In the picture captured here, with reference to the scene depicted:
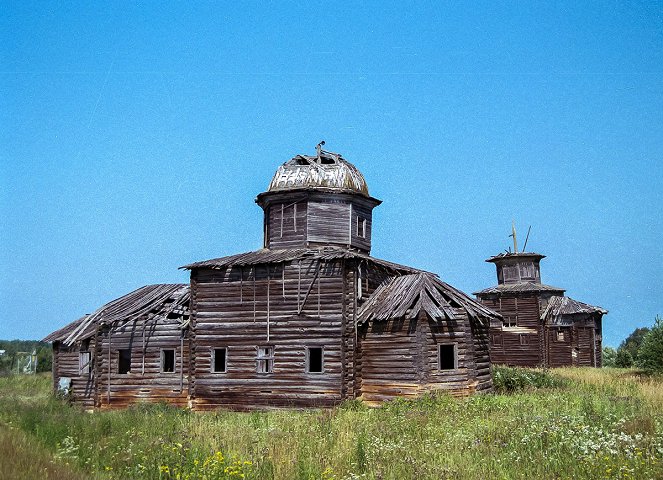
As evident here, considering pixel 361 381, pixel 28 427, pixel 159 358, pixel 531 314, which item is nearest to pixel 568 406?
pixel 361 381

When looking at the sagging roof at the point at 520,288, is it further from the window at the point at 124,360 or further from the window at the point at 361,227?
the window at the point at 124,360

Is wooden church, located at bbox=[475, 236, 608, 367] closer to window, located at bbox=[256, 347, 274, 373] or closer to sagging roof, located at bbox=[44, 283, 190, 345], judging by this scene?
window, located at bbox=[256, 347, 274, 373]

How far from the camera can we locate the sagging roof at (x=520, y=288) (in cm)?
4616

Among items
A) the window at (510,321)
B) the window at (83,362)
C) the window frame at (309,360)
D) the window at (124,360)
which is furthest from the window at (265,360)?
the window at (510,321)

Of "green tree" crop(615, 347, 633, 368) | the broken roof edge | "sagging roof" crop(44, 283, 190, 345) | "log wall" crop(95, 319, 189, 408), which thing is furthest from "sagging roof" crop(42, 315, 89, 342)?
"green tree" crop(615, 347, 633, 368)

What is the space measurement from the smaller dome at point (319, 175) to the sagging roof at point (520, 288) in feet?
69.4

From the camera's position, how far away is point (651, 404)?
1700 centimetres

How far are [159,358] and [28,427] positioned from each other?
46.7ft

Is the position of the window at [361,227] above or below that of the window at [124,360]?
above

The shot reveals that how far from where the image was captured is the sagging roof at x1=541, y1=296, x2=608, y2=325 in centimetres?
4631

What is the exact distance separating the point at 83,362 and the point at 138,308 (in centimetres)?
406

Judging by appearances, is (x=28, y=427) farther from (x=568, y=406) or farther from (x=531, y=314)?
(x=531, y=314)

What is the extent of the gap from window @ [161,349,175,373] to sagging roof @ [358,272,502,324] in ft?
29.9

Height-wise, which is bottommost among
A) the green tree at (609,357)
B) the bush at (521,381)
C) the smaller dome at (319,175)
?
the green tree at (609,357)
